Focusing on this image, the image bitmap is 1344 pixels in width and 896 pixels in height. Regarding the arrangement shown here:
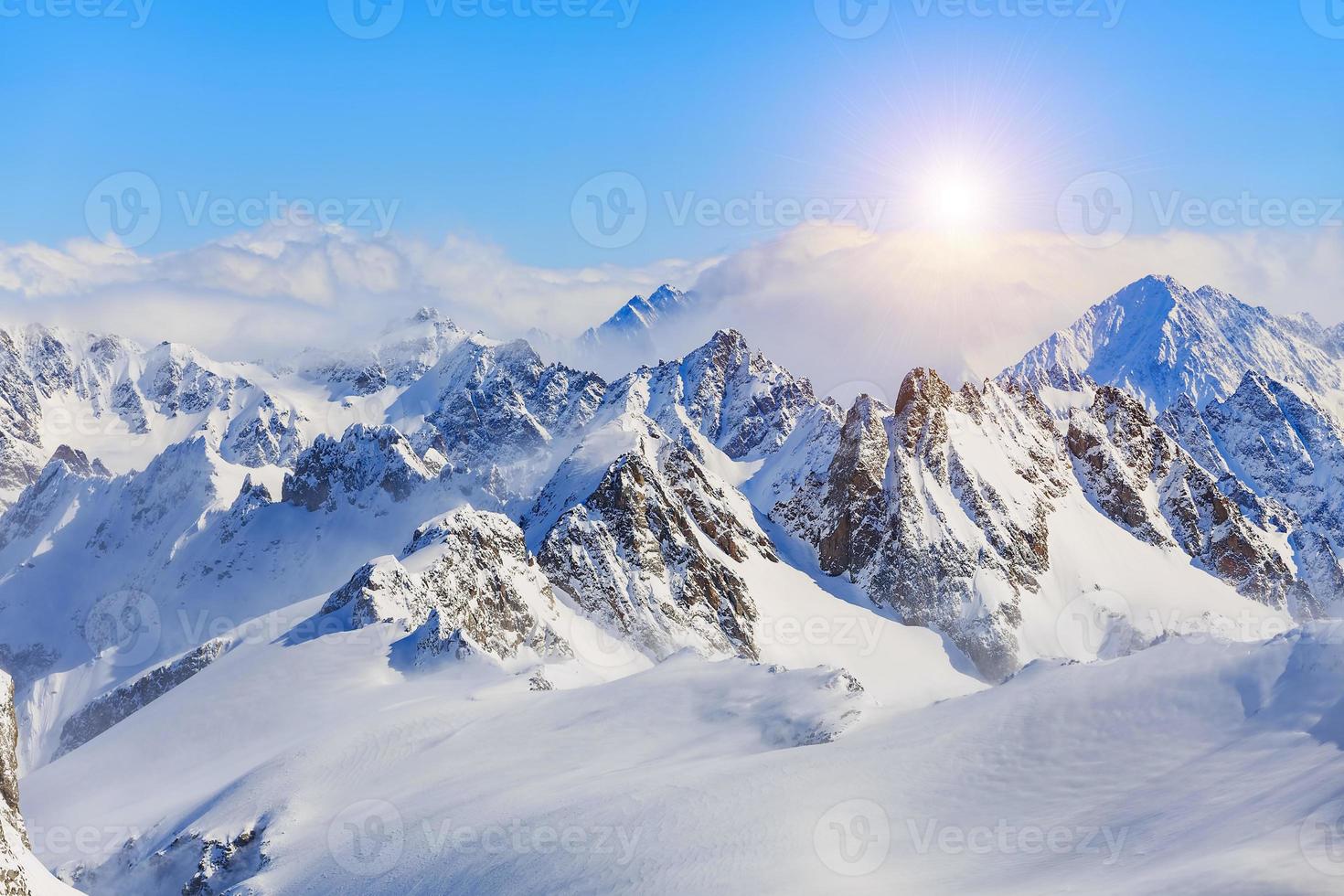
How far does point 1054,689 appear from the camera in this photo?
56.1 metres

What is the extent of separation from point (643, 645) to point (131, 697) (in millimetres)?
75443

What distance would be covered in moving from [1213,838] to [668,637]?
78387 millimetres

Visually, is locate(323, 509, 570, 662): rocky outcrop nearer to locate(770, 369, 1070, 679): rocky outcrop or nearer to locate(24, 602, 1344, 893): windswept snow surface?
locate(24, 602, 1344, 893): windswept snow surface

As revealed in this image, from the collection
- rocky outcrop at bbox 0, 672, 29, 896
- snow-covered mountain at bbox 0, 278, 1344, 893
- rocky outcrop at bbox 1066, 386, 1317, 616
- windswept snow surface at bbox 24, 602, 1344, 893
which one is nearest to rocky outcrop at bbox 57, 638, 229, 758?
snow-covered mountain at bbox 0, 278, 1344, 893

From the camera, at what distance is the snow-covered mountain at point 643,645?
53.8 m

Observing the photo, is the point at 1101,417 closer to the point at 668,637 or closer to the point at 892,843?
the point at 668,637

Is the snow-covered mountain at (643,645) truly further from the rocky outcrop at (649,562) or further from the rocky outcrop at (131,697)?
the rocky outcrop at (131,697)

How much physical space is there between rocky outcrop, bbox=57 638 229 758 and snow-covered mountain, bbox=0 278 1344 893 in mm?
719

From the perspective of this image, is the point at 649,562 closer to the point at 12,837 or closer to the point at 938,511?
the point at 938,511

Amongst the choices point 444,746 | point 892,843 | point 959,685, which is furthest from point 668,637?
point 892,843

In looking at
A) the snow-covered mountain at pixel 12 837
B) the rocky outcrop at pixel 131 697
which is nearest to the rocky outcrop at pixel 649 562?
the rocky outcrop at pixel 131 697

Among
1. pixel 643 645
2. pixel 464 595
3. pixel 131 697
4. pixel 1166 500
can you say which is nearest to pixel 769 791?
pixel 464 595

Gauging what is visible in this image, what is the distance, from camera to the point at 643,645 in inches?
4387

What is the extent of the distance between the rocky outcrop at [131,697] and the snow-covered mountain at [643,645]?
719 millimetres
